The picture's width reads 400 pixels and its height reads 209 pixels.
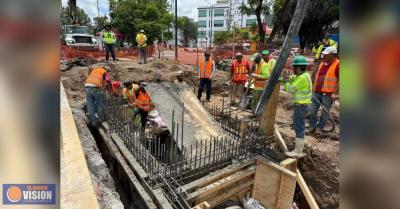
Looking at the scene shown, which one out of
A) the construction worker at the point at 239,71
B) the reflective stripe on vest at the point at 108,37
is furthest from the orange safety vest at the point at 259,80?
the reflective stripe on vest at the point at 108,37

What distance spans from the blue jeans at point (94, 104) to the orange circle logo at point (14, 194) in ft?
20.1

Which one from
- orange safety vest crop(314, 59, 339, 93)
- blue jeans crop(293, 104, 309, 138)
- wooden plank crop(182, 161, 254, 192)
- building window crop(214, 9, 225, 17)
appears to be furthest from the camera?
building window crop(214, 9, 225, 17)

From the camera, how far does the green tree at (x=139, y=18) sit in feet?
104

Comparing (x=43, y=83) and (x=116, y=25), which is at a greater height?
(x=116, y=25)

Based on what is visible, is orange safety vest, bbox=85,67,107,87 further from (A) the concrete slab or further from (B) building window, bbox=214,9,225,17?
(B) building window, bbox=214,9,225,17

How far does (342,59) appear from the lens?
0.73 m

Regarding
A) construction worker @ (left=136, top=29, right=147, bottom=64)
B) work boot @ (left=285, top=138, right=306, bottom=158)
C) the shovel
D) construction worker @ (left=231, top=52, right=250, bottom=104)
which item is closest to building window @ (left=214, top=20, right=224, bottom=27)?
construction worker @ (left=136, top=29, right=147, bottom=64)

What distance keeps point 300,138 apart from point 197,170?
6.51 ft

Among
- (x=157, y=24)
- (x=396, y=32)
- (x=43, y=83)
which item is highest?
(x=157, y=24)

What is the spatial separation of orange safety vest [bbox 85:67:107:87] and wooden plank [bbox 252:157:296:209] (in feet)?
12.4

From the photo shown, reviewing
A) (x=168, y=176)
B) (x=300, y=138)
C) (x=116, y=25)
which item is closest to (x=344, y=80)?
(x=168, y=176)

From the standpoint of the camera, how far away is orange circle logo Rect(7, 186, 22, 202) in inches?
36.1

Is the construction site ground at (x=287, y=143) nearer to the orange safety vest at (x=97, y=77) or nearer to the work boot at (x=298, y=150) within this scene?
the work boot at (x=298, y=150)

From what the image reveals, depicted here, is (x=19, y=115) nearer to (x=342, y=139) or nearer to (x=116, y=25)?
(x=342, y=139)
